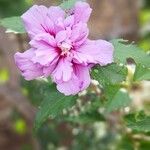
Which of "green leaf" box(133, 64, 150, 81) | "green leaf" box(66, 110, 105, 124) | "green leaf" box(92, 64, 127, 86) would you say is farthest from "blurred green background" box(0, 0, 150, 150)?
"green leaf" box(92, 64, 127, 86)

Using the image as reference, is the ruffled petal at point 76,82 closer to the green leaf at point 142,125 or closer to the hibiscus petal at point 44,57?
the hibiscus petal at point 44,57

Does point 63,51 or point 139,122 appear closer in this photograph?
point 63,51

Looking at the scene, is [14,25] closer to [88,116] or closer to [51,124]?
[88,116]

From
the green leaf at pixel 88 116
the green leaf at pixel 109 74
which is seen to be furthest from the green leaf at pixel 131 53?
the green leaf at pixel 88 116

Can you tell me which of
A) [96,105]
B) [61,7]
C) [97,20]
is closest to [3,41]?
[96,105]

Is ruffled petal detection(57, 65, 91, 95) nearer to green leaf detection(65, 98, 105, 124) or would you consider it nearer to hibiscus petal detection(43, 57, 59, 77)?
hibiscus petal detection(43, 57, 59, 77)

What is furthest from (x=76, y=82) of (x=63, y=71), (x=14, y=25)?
(x=14, y=25)
